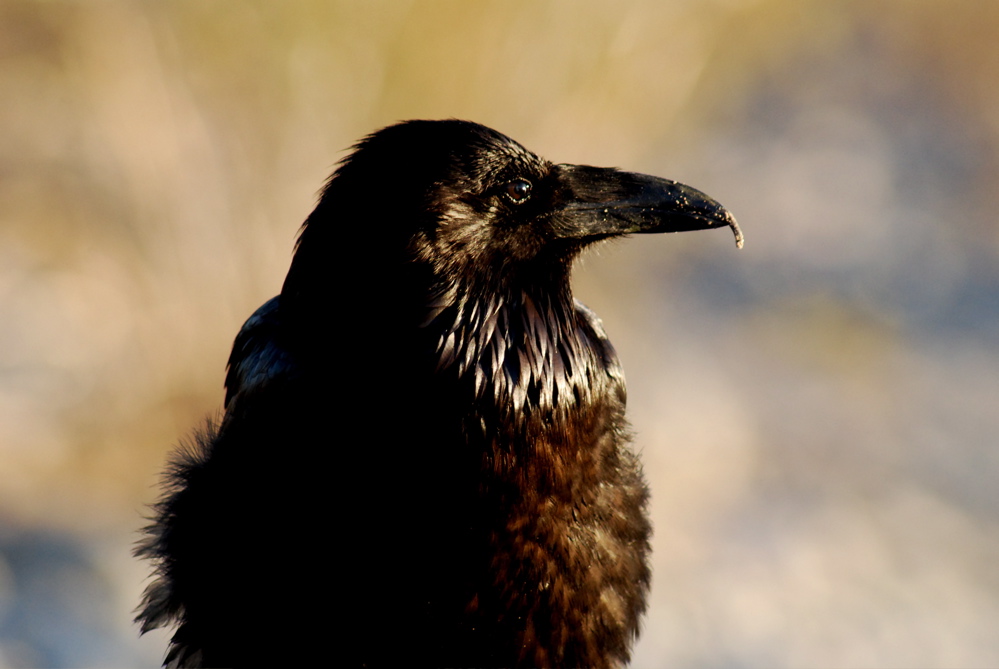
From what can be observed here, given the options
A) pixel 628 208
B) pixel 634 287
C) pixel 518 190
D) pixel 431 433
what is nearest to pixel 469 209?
pixel 518 190

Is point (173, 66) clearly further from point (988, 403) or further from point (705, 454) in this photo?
point (988, 403)

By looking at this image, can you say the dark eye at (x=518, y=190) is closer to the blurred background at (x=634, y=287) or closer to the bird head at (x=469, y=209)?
the bird head at (x=469, y=209)

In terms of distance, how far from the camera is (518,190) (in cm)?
363

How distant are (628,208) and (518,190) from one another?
0.38m

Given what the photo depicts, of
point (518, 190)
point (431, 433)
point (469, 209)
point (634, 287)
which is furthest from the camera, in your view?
point (634, 287)

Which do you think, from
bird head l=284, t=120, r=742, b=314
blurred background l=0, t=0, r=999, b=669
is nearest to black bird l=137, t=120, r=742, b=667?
bird head l=284, t=120, r=742, b=314

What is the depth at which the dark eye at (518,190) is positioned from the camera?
3607 mm

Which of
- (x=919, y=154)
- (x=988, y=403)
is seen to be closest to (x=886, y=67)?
(x=919, y=154)

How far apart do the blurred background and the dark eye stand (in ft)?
13.7

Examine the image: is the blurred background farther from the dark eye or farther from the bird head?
the dark eye

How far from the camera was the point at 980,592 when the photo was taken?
298 inches

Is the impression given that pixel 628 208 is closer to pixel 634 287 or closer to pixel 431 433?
pixel 431 433

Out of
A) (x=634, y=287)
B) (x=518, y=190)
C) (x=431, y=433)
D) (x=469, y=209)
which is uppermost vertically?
(x=634, y=287)

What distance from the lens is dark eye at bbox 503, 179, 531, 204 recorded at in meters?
3.61
